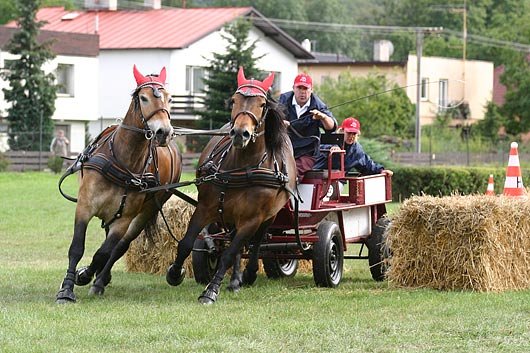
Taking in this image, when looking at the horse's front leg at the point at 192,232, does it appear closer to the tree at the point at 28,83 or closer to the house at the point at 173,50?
the tree at the point at 28,83

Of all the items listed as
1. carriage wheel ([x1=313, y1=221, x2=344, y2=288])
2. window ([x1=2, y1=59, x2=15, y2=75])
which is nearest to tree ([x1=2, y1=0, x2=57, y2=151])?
window ([x1=2, y1=59, x2=15, y2=75])

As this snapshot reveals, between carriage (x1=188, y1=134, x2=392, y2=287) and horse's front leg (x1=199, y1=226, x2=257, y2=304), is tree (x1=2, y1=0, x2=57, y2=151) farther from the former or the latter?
horse's front leg (x1=199, y1=226, x2=257, y2=304)

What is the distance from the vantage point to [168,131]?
400 inches

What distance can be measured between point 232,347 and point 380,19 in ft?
300

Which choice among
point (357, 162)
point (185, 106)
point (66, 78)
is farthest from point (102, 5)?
point (357, 162)

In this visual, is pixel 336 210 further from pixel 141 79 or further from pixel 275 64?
pixel 275 64

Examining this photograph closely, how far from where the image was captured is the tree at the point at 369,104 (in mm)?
50928

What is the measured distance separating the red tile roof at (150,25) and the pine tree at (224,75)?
3.92 metres

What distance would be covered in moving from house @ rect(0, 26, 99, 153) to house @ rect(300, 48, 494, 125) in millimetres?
13371

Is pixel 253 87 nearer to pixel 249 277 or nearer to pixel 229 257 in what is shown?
pixel 229 257

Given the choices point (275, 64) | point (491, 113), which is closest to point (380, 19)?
point (491, 113)

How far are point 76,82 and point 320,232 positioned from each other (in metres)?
36.3

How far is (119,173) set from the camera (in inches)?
417

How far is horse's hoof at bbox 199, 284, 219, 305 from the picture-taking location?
406 inches
